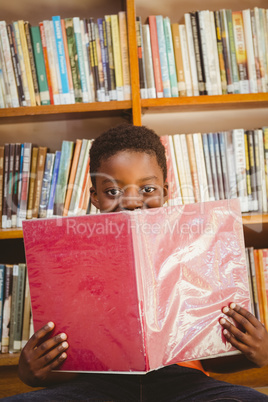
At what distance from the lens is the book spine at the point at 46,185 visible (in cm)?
118

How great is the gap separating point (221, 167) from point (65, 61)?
0.62 m

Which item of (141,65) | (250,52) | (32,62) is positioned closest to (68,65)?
(32,62)

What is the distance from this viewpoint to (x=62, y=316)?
63 cm

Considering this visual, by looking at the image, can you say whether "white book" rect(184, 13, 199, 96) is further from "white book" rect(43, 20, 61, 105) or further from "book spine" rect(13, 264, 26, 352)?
"book spine" rect(13, 264, 26, 352)

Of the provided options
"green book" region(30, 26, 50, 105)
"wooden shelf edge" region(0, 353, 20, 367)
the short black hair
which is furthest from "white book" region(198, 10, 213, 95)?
"wooden shelf edge" region(0, 353, 20, 367)

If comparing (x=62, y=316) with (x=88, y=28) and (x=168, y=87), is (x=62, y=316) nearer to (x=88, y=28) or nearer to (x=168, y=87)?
(x=168, y=87)

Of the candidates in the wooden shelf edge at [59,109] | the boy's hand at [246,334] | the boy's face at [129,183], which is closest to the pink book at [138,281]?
the boy's hand at [246,334]

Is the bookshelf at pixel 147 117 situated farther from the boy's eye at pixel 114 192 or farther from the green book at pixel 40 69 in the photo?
the boy's eye at pixel 114 192

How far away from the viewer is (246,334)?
65cm

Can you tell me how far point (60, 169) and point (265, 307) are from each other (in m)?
0.81

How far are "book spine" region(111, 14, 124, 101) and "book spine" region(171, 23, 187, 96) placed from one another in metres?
0.18

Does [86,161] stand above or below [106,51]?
below

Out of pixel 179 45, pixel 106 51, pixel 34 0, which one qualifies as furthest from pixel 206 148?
pixel 34 0

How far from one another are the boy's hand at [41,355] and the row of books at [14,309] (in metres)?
0.46
